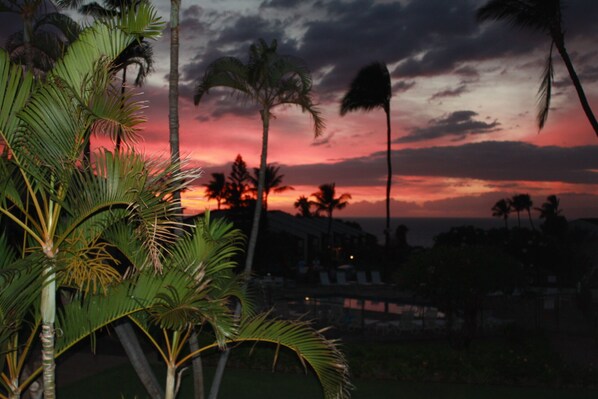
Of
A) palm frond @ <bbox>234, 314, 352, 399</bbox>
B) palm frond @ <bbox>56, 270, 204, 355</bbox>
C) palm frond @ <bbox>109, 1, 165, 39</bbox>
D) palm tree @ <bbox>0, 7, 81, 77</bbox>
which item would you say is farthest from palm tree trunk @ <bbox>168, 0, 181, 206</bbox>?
palm frond @ <bbox>109, 1, 165, 39</bbox>

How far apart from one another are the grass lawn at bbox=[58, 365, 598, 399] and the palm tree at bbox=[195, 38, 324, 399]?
268 centimetres

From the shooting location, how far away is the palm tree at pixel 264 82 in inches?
387

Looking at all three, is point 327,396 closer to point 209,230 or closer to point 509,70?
point 209,230

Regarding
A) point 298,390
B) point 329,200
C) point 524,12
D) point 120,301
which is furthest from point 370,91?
point 120,301

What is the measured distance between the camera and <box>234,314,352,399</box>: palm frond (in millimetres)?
5609

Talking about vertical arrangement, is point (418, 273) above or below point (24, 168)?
below

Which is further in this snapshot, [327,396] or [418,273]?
[418,273]

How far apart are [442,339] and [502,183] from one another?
76.3 feet

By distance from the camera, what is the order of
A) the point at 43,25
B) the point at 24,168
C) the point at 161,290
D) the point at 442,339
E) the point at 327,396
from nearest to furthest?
the point at 24,168 < the point at 161,290 < the point at 327,396 < the point at 43,25 < the point at 442,339

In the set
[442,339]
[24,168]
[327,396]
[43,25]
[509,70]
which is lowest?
[442,339]

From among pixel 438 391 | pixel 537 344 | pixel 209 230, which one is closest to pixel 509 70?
pixel 537 344

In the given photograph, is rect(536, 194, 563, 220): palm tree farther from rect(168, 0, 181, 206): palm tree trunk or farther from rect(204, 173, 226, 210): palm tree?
rect(168, 0, 181, 206): palm tree trunk

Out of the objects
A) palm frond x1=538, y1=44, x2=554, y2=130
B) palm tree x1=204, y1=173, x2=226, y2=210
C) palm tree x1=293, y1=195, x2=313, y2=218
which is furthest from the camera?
palm tree x1=293, y1=195, x2=313, y2=218

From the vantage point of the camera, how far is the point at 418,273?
13312mm
